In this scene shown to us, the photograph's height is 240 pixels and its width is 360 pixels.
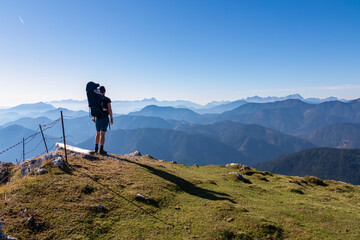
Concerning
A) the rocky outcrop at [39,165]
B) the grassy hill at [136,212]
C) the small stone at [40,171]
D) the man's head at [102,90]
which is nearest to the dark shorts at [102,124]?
the man's head at [102,90]

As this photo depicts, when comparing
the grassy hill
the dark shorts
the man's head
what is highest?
the man's head

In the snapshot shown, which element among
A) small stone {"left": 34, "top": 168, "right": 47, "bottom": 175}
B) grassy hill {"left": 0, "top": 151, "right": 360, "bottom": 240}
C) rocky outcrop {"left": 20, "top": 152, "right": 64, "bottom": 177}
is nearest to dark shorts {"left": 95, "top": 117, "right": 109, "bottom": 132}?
grassy hill {"left": 0, "top": 151, "right": 360, "bottom": 240}

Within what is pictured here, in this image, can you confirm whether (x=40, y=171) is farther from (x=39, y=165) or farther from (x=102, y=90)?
(x=102, y=90)

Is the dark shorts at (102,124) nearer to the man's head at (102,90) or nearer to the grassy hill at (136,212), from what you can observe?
the man's head at (102,90)

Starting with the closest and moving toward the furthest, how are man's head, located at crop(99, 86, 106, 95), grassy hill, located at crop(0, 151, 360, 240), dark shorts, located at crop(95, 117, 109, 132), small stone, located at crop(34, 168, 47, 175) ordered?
grassy hill, located at crop(0, 151, 360, 240), small stone, located at crop(34, 168, 47, 175), dark shorts, located at crop(95, 117, 109, 132), man's head, located at crop(99, 86, 106, 95)

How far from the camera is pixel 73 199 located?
10641mm

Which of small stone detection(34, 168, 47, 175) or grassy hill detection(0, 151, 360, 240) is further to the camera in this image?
small stone detection(34, 168, 47, 175)

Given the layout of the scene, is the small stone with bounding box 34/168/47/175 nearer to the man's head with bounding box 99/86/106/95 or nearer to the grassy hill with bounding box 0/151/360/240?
the grassy hill with bounding box 0/151/360/240

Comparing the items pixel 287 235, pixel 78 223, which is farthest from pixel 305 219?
pixel 78 223

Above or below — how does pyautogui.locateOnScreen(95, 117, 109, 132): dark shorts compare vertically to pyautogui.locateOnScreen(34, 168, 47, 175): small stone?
above

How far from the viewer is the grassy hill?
912 centimetres

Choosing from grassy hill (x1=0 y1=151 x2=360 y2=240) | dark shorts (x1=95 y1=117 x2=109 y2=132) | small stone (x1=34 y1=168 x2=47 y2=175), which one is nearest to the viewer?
grassy hill (x1=0 y1=151 x2=360 y2=240)

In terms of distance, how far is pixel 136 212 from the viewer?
11172mm

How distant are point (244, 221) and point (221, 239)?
2.65 m
